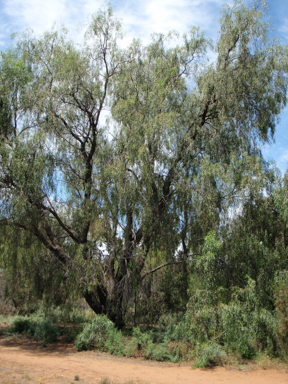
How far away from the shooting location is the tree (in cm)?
1188

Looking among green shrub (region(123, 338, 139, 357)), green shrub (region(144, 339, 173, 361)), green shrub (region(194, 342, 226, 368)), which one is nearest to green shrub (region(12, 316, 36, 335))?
green shrub (region(123, 338, 139, 357))

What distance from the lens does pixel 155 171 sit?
12.4m

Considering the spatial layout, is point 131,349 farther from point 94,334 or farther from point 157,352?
point 94,334

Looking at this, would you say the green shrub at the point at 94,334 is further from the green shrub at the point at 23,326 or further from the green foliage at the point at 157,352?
the green shrub at the point at 23,326

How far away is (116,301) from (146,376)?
4.39m

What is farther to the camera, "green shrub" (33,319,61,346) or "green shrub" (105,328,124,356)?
"green shrub" (33,319,61,346)

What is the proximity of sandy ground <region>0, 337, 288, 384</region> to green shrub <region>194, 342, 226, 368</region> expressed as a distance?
0.23 metres

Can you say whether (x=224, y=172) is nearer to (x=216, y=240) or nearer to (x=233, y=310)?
(x=216, y=240)

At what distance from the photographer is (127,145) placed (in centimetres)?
1245

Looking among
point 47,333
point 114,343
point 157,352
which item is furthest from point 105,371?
point 47,333

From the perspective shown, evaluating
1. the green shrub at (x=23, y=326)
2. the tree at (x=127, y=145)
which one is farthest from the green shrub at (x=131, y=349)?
the green shrub at (x=23, y=326)

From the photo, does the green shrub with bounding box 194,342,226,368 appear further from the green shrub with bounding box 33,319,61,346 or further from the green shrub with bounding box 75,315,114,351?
the green shrub with bounding box 33,319,61,346

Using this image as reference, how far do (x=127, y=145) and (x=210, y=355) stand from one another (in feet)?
23.4

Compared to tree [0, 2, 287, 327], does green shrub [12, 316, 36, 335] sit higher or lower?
lower
